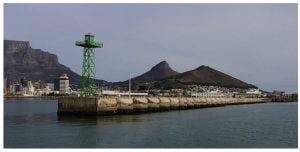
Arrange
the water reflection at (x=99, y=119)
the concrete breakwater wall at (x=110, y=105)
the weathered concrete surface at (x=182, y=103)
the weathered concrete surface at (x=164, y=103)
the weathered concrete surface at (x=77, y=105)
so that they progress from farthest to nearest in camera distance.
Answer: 1. the weathered concrete surface at (x=182, y=103)
2. the weathered concrete surface at (x=164, y=103)
3. the concrete breakwater wall at (x=110, y=105)
4. the weathered concrete surface at (x=77, y=105)
5. the water reflection at (x=99, y=119)

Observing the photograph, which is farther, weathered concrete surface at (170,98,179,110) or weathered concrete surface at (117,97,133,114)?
weathered concrete surface at (170,98,179,110)

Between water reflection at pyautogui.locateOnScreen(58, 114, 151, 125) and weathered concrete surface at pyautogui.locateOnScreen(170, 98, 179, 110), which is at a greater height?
weathered concrete surface at pyautogui.locateOnScreen(170, 98, 179, 110)

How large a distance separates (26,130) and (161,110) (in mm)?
36390

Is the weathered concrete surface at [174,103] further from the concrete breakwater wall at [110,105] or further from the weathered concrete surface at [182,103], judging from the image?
the weathered concrete surface at [182,103]

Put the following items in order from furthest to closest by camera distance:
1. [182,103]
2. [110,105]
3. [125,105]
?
1. [182,103]
2. [125,105]
3. [110,105]

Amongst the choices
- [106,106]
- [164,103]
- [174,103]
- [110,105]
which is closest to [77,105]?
[106,106]

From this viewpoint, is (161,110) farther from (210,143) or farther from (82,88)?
(210,143)

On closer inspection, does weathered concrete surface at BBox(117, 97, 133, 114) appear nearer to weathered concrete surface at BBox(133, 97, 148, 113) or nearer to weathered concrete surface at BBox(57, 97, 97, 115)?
weathered concrete surface at BBox(133, 97, 148, 113)

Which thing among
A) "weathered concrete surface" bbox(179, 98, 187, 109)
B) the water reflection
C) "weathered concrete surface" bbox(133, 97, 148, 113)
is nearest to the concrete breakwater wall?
"weathered concrete surface" bbox(133, 97, 148, 113)

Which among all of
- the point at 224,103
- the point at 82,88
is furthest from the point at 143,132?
the point at 224,103

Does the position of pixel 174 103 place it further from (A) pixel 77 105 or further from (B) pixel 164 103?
(A) pixel 77 105

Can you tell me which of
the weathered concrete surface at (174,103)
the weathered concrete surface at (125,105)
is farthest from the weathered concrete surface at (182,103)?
the weathered concrete surface at (125,105)

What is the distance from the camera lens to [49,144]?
97.1 ft

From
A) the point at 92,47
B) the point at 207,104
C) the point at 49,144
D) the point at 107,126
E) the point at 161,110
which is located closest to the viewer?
the point at 49,144
